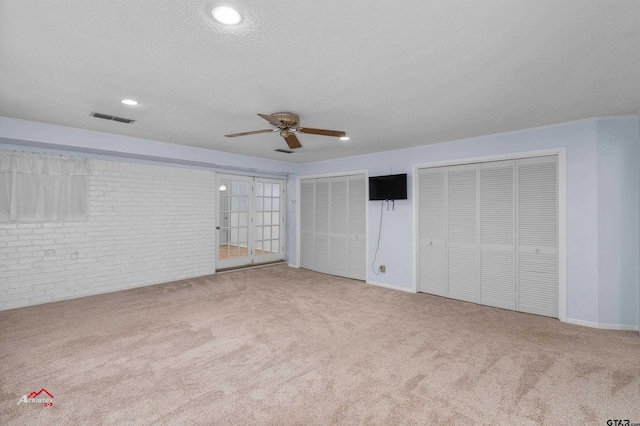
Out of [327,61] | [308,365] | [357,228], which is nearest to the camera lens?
[327,61]

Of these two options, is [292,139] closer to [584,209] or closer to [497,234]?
[497,234]

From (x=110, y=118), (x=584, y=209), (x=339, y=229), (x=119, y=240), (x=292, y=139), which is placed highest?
(x=110, y=118)

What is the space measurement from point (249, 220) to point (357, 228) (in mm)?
2570

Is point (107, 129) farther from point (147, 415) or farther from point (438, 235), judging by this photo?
point (438, 235)

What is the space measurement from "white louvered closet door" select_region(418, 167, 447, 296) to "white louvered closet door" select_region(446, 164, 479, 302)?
97mm

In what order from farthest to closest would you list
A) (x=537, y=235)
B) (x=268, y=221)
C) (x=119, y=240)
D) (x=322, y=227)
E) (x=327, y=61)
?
1. (x=268, y=221)
2. (x=322, y=227)
3. (x=119, y=240)
4. (x=537, y=235)
5. (x=327, y=61)

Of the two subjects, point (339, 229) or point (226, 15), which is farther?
point (339, 229)

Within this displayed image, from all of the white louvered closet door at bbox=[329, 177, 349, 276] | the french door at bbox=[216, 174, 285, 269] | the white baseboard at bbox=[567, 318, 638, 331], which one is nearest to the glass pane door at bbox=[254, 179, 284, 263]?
the french door at bbox=[216, 174, 285, 269]

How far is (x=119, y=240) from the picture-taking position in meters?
4.96

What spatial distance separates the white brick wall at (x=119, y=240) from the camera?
4.15 m

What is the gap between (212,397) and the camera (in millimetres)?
2154

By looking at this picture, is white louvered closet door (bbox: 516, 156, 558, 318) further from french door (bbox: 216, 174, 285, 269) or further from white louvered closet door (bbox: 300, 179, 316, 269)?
french door (bbox: 216, 174, 285, 269)

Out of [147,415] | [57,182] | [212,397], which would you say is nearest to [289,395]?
[212,397]

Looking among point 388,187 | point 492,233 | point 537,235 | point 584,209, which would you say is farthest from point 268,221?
point 584,209
